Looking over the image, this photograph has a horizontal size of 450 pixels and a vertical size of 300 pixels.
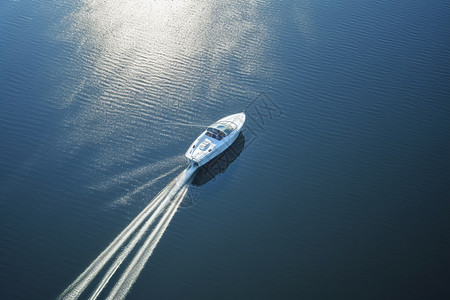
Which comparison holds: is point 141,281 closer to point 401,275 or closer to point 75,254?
point 75,254

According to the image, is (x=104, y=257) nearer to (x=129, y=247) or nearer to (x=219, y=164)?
(x=129, y=247)

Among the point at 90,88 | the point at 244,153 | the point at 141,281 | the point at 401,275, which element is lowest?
the point at 401,275

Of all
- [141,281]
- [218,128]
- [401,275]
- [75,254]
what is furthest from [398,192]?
[75,254]

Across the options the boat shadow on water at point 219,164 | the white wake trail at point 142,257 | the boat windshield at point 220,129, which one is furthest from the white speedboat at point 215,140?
the white wake trail at point 142,257

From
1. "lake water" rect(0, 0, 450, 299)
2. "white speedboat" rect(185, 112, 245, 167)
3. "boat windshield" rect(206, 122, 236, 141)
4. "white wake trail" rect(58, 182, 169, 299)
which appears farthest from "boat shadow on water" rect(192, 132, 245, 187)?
"white wake trail" rect(58, 182, 169, 299)

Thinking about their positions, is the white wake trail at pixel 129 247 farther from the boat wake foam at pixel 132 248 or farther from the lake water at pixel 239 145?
the lake water at pixel 239 145

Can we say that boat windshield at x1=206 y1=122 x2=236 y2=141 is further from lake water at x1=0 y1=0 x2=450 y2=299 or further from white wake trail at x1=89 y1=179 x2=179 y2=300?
white wake trail at x1=89 y1=179 x2=179 y2=300

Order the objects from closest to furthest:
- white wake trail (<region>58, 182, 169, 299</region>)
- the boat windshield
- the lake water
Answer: white wake trail (<region>58, 182, 169, 299</region>) → the lake water → the boat windshield
